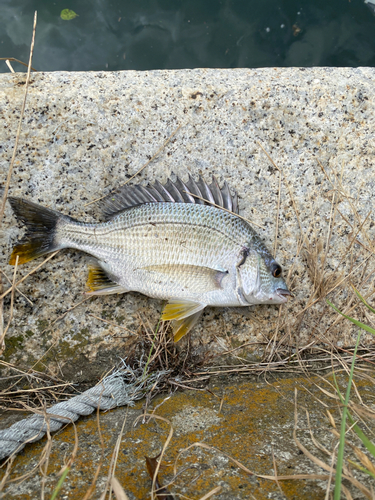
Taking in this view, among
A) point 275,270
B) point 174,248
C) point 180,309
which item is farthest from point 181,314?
point 275,270

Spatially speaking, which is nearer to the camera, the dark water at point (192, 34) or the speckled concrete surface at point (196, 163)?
the speckled concrete surface at point (196, 163)

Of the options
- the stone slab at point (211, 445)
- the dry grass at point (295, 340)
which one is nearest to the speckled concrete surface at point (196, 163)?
the dry grass at point (295, 340)

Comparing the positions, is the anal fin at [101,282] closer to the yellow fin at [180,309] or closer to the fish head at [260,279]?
the yellow fin at [180,309]

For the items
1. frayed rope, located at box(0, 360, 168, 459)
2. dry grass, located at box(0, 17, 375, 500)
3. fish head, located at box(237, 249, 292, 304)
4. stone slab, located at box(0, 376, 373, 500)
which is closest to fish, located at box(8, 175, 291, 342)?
fish head, located at box(237, 249, 292, 304)

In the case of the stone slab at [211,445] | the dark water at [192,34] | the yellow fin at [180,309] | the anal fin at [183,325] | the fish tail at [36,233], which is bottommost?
the stone slab at [211,445]

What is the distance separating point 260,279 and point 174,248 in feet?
2.06

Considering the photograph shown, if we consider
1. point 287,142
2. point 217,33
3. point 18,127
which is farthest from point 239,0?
point 18,127

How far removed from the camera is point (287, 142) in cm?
287

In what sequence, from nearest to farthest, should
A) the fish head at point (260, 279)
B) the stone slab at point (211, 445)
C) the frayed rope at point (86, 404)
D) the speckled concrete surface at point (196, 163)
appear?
the stone slab at point (211, 445) < the frayed rope at point (86, 404) < the fish head at point (260, 279) < the speckled concrete surface at point (196, 163)

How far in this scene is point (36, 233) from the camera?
8.19ft

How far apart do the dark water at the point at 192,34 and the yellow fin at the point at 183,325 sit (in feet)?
9.85

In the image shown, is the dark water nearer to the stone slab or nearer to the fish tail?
the fish tail

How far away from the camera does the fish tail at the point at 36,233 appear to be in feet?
8.05

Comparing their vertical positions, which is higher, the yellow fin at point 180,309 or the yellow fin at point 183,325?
the yellow fin at point 180,309
